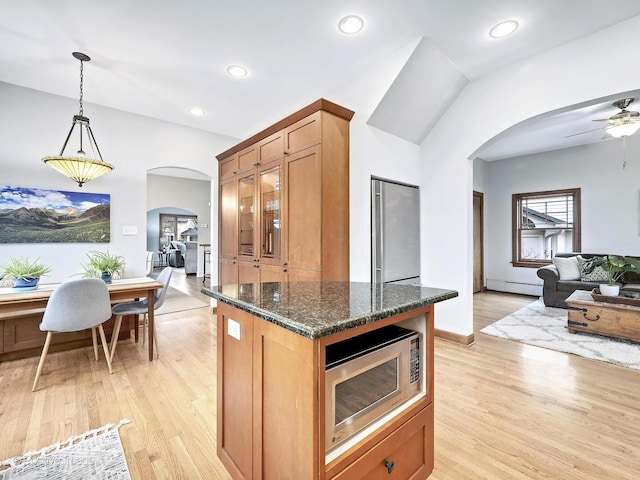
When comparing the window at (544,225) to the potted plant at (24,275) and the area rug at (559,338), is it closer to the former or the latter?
the area rug at (559,338)

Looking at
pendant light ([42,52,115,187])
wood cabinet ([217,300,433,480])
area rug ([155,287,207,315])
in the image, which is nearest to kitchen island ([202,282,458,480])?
wood cabinet ([217,300,433,480])

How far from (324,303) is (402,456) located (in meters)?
0.70

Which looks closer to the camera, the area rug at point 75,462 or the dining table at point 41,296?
the area rug at point 75,462

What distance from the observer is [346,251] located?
2.82 m

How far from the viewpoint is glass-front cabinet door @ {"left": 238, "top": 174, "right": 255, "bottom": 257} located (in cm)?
368

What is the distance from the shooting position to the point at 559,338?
344 centimetres

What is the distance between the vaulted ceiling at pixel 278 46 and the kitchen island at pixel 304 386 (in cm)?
209

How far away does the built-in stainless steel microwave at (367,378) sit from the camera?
0.95 m

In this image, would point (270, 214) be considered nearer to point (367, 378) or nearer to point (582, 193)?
point (367, 378)

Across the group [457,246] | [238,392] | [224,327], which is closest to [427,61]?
[457,246]

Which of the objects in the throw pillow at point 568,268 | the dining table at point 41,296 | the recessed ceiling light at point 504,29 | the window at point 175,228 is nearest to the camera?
the recessed ceiling light at point 504,29

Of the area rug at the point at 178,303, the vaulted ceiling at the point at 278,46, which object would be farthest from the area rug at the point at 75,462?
the area rug at the point at 178,303

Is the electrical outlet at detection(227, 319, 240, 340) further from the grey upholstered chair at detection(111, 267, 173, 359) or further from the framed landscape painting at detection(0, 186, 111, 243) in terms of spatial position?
the framed landscape painting at detection(0, 186, 111, 243)

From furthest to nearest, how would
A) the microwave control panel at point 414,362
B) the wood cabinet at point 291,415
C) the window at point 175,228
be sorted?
1. the window at point 175,228
2. the microwave control panel at point 414,362
3. the wood cabinet at point 291,415
